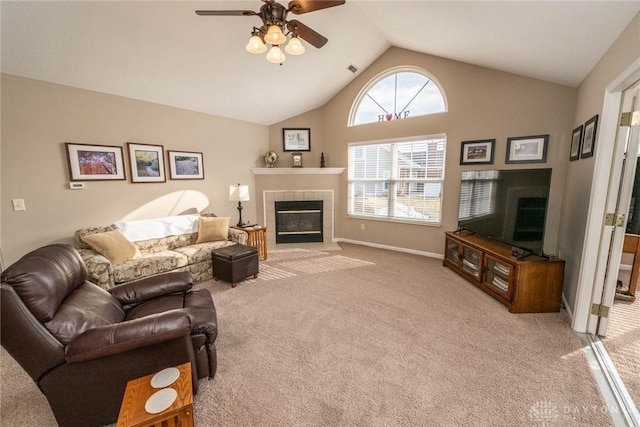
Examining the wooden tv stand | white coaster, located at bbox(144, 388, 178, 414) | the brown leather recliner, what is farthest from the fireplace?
white coaster, located at bbox(144, 388, 178, 414)

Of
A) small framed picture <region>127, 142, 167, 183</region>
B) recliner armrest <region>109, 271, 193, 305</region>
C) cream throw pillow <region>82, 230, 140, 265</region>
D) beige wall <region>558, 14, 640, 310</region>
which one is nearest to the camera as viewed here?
beige wall <region>558, 14, 640, 310</region>

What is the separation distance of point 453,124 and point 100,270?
4.92 m

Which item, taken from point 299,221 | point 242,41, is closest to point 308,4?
point 242,41

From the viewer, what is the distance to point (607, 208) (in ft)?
6.87

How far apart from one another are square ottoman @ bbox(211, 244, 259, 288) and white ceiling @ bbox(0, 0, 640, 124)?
2.36m

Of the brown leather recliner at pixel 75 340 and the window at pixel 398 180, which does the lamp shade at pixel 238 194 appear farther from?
the brown leather recliner at pixel 75 340

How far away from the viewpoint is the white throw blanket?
133 inches

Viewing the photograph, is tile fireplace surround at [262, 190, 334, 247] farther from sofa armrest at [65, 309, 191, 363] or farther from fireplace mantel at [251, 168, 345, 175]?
sofa armrest at [65, 309, 191, 363]

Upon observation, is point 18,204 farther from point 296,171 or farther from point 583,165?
point 583,165

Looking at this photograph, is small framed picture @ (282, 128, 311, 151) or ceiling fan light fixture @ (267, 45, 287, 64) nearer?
ceiling fan light fixture @ (267, 45, 287, 64)

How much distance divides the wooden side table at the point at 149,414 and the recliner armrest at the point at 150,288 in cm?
102

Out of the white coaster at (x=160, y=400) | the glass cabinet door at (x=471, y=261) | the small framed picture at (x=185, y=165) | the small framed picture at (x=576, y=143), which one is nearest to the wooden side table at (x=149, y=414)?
the white coaster at (x=160, y=400)

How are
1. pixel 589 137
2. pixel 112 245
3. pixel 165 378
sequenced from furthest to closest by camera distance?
pixel 112 245, pixel 589 137, pixel 165 378

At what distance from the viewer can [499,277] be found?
287 cm
